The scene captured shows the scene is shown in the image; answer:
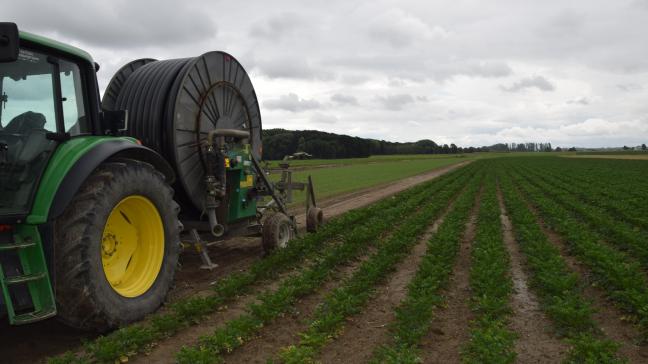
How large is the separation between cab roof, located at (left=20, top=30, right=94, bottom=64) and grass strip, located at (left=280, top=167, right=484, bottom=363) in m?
3.30

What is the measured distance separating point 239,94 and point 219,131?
129cm

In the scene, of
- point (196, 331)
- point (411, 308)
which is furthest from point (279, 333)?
point (411, 308)

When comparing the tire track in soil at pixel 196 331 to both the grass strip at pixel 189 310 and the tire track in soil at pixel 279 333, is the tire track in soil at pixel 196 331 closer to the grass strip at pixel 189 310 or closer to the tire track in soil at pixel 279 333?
the grass strip at pixel 189 310

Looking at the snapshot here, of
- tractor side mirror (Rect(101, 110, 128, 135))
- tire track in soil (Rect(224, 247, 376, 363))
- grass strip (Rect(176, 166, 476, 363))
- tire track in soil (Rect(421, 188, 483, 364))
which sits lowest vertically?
tire track in soil (Rect(421, 188, 483, 364))

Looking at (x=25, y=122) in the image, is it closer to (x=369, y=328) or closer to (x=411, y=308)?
(x=369, y=328)

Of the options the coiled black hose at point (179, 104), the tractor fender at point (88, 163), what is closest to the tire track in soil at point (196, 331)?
the tractor fender at point (88, 163)

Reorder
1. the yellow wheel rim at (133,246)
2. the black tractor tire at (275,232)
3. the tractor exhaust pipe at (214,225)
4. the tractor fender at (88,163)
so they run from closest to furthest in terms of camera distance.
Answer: the tractor fender at (88,163), the yellow wheel rim at (133,246), the tractor exhaust pipe at (214,225), the black tractor tire at (275,232)

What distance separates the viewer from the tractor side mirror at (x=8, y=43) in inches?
133

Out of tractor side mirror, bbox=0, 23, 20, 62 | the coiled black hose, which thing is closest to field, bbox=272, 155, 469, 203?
the coiled black hose

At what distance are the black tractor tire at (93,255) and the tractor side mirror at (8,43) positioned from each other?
1239 mm

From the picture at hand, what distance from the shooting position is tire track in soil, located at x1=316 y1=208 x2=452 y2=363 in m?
4.34

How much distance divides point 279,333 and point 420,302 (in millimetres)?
1642

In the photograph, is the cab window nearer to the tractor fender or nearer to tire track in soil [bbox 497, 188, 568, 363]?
the tractor fender

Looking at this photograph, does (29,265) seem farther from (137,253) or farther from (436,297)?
(436,297)
